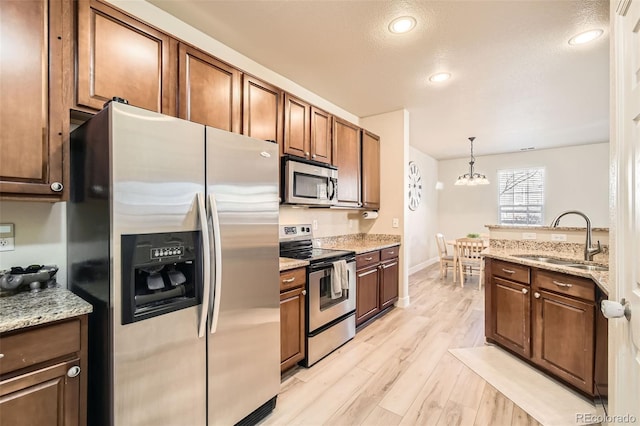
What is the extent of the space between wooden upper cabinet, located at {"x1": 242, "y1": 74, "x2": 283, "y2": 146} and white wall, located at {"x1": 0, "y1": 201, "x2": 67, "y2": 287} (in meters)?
1.28

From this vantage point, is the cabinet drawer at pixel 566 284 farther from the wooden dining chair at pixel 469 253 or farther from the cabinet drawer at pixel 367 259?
the wooden dining chair at pixel 469 253

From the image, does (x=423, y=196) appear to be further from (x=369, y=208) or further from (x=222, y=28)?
(x=222, y=28)

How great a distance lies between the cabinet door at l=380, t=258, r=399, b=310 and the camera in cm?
349

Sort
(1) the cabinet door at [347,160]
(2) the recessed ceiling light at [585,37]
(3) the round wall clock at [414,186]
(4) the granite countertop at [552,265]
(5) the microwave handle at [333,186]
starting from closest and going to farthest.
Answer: (4) the granite countertop at [552,265] < (2) the recessed ceiling light at [585,37] < (5) the microwave handle at [333,186] < (1) the cabinet door at [347,160] < (3) the round wall clock at [414,186]

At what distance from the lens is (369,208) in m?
3.88

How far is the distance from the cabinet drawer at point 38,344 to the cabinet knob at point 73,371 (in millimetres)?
65

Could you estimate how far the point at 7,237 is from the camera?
1474mm

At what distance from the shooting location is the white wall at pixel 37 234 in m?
1.48

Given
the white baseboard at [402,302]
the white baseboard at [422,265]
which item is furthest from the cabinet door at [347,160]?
the white baseboard at [422,265]

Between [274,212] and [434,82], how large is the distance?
241 cm

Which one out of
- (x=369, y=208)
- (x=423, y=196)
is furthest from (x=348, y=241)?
(x=423, y=196)

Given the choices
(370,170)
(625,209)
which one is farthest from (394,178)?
(625,209)

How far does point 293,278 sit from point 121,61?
68.3 inches

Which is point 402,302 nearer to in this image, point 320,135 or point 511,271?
point 511,271
